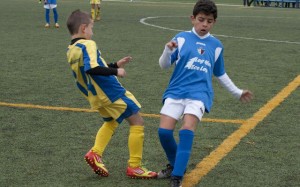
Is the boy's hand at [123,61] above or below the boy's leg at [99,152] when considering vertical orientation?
above

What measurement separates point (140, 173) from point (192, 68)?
93 centimetres

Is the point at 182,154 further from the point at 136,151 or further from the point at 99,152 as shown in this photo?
the point at 99,152

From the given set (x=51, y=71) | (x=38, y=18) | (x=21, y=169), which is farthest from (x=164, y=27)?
(x=21, y=169)

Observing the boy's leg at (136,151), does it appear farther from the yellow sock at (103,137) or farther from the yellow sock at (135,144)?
the yellow sock at (103,137)

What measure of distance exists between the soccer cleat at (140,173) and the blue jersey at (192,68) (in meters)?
0.63

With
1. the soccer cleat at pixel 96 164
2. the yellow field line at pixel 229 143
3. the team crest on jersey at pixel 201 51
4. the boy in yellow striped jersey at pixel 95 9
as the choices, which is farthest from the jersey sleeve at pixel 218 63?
the boy in yellow striped jersey at pixel 95 9

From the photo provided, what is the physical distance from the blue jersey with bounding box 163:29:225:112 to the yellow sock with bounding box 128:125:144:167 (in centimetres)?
43

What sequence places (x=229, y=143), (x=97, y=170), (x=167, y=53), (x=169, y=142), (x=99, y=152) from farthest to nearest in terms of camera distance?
1. (x=229, y=143)
2. (x=99, y=152)
3. (x=97, y=170)
4. (x=169, y=142)
5. (x=167, y=53)

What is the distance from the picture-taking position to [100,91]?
16.4ft

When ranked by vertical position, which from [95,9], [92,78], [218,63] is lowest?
[95,9]

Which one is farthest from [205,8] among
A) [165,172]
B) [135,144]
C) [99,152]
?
[99,152]

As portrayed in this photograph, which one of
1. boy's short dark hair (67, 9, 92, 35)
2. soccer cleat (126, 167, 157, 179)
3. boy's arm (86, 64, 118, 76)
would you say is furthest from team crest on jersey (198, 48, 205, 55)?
soccer cleat (126, 167, 157, 179)

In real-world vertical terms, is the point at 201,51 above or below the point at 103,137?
above

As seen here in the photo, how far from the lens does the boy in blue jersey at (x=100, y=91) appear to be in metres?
4.90
